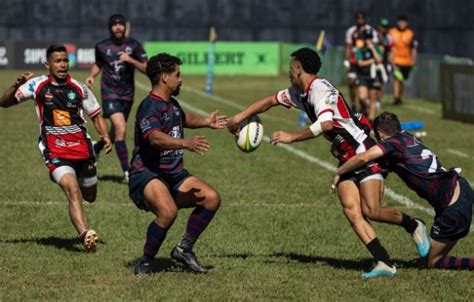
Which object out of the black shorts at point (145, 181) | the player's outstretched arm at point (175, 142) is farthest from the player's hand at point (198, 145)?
the black shorts at point (145, 181)

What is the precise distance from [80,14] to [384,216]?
4539 centimetres

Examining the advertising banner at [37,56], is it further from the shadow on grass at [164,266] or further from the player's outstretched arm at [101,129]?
the shadow on grass at [164,266]


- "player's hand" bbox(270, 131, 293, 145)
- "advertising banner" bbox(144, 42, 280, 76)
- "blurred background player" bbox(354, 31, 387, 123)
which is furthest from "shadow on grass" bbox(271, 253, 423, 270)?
"advertising banner" bbox(144, 42, 280, 76)

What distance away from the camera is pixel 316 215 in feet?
44.4

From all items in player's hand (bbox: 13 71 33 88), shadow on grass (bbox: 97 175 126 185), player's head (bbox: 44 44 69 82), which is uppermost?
player's head (bbox: 44 44 69 82)

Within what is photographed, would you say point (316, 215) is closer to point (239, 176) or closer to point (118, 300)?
point (239, 176)

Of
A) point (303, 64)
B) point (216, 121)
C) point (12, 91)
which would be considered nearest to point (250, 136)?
point (216, 121)

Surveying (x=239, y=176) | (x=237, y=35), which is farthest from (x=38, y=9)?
(x=239, y=176)

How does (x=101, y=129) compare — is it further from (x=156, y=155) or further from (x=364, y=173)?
(x=364, y=173)

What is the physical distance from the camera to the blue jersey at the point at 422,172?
10.1 meters

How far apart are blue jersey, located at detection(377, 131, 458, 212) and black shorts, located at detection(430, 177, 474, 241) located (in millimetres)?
81

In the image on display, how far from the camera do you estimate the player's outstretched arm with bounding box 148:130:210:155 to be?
30.8 ft

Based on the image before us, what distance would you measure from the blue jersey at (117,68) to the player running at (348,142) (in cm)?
657

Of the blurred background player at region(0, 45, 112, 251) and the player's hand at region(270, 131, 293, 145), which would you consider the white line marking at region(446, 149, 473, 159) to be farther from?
the player's hand at region(270, 131, 293, 145)
